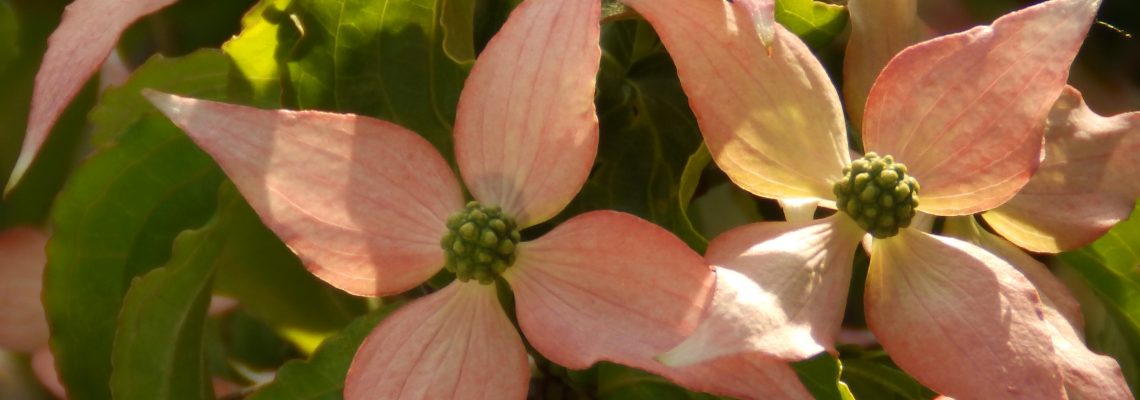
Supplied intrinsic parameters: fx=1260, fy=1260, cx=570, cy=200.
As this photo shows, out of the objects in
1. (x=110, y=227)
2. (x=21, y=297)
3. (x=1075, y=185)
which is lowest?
(x=21, y=297)

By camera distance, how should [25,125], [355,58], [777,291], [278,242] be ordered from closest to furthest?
[777,291] → [355,58] → [278,242] → [25,125]

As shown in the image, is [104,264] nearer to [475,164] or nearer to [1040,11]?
[475,164]

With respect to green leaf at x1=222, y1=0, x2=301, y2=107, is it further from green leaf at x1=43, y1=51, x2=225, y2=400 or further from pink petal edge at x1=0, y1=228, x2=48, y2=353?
pink petal edge at x1=0, y1=228, x2=48, y2=353

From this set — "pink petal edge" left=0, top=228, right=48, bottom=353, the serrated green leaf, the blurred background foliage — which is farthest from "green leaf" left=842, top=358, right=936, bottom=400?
"pink petal edge" left=0, top=228, right=48, bottom=353

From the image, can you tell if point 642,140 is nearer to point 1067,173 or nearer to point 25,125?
point 1067,173

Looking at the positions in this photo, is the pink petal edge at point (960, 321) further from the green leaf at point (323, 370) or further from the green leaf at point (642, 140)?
the green leaf at point (323, 370)

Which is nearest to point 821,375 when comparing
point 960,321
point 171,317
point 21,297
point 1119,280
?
point 960,321
